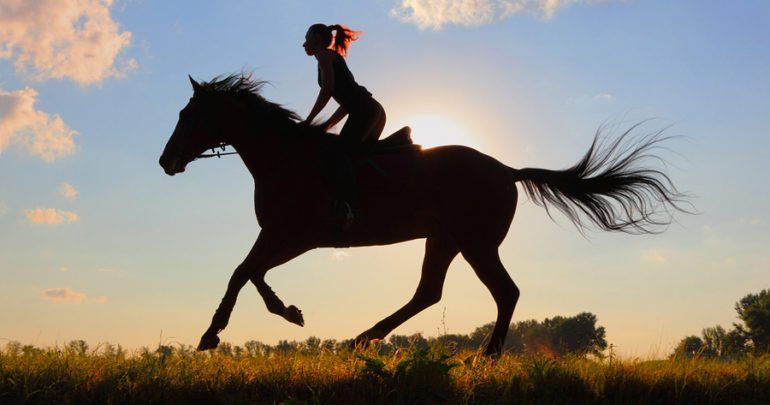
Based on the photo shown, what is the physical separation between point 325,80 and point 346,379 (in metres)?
3.49

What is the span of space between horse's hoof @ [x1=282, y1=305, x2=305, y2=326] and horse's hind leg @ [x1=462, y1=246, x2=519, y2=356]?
183 centimetres

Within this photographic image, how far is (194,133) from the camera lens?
26.7ft

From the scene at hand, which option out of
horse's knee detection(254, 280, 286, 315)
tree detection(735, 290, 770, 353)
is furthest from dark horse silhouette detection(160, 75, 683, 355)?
tree detection(735, 290, 770, 353)

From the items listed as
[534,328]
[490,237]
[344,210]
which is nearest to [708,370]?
[490,237]

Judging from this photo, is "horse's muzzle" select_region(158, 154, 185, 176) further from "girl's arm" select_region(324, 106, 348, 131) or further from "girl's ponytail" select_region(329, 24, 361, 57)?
"girl's ponytail" select_region(329, 24, 361, 57)

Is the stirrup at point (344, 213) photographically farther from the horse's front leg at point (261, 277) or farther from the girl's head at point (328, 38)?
the girl's head at point (328, 38)

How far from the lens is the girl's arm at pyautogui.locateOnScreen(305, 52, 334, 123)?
8008 mm

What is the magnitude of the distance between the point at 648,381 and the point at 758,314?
208 feet

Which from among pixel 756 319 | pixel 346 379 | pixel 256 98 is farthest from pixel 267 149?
pixel 756 319

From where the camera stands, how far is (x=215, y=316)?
23.7ft

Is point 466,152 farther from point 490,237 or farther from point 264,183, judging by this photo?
point 264,183

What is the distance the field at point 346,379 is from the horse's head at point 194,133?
2.25 metres

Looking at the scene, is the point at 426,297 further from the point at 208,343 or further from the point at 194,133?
the point at 194,133

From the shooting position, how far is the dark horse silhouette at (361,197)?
7746 mm
